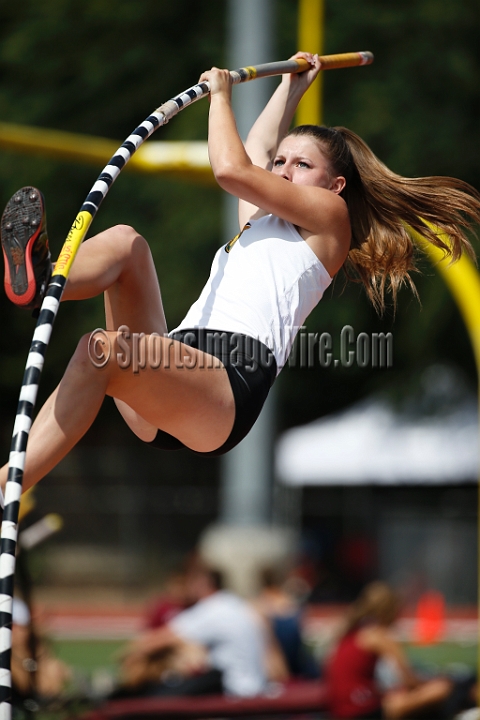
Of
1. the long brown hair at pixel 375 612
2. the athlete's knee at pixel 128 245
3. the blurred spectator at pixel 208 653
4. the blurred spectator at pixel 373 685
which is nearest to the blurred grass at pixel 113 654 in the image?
the blurred spectator at pixel 208 653

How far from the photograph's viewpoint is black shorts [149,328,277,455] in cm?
397

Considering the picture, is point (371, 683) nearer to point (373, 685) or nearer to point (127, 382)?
point (373, 685)

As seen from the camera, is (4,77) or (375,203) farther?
(4,77)

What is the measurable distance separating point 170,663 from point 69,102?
8.45 m

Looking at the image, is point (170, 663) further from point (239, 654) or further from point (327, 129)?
point (327, 129)

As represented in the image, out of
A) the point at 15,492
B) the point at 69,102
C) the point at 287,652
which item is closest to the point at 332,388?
the point at 69,102

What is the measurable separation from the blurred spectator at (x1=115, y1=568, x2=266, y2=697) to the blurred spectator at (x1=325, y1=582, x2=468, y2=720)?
2.03 ft

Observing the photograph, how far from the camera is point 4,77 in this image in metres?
13.7

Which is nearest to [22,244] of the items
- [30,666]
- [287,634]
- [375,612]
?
[30,666]

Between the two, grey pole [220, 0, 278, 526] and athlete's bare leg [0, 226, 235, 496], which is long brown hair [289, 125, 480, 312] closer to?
athlete's bare leg [0, 226, 235, 496]

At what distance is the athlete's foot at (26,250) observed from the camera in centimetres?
380

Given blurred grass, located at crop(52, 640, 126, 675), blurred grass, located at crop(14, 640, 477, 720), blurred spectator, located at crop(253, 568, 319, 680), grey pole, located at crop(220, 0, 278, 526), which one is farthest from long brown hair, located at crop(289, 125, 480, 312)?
blurred grass, located at crop(52, 640, 126, 675)

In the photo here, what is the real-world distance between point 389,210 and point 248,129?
493 cm

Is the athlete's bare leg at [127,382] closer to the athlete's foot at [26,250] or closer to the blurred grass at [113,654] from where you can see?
the athlete's foot at [26,250]
